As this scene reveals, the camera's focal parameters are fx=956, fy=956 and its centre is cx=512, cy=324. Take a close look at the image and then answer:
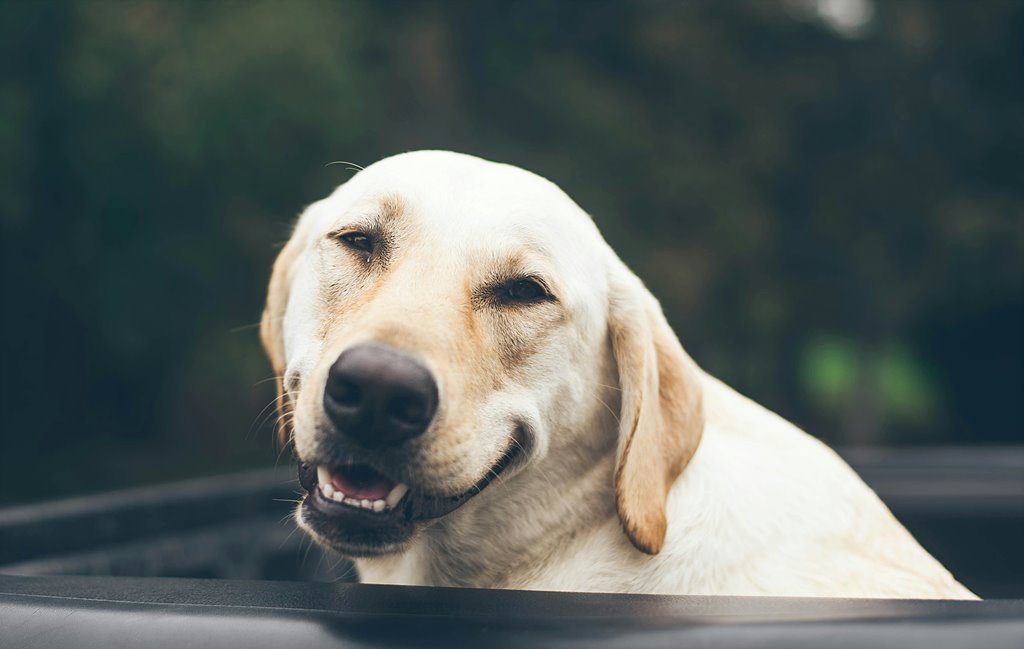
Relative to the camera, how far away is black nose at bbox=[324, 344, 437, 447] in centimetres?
158

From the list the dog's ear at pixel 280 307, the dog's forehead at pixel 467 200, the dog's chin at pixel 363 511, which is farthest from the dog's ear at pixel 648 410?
the dog's ear at pixel 280 307

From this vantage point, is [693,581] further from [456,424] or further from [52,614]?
[52,614]

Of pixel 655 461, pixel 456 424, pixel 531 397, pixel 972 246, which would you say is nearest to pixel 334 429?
pixel 456 424

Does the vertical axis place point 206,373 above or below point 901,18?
below

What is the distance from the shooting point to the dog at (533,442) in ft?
5.82

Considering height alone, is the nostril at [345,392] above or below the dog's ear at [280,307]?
above

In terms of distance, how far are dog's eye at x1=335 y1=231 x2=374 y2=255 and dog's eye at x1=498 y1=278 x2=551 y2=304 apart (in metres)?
0.31

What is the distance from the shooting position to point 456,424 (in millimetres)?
1745

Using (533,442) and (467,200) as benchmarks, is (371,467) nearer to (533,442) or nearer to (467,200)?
(533,442)

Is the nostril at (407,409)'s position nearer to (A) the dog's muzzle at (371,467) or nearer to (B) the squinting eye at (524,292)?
(A) the dog's muzzle at (371,467)

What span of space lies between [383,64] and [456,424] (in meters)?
12.3

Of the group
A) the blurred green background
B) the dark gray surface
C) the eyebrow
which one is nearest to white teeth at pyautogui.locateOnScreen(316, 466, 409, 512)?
the dark gray surface

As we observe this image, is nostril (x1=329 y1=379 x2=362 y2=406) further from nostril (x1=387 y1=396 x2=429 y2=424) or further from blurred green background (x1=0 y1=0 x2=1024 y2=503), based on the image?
blurred green background (x1=0 y1=0 x2=1024 y2=503)

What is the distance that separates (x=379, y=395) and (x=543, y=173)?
11027mm
